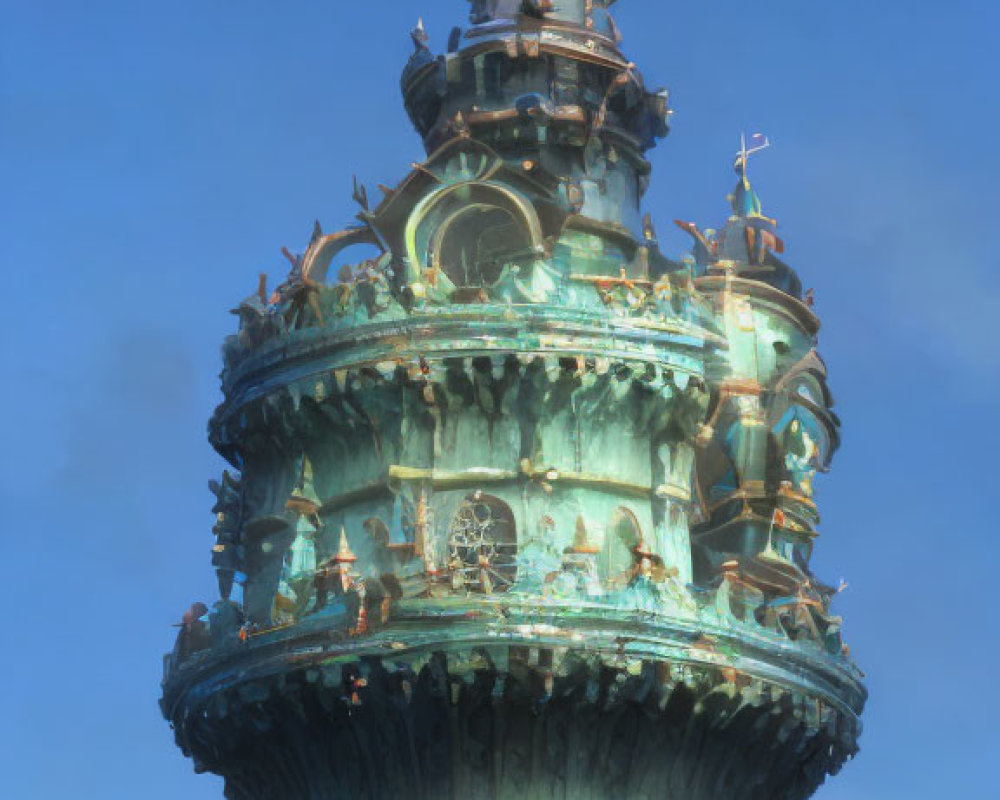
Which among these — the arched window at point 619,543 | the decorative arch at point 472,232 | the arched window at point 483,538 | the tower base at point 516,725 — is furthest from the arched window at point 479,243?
the tower base at point 516,725

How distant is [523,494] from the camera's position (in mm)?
46781

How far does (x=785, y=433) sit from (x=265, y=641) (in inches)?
438

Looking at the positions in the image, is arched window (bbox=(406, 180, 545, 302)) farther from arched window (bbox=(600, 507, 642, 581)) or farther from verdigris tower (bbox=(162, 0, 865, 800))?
arched window (bbox=(600, 507, 642, 581))

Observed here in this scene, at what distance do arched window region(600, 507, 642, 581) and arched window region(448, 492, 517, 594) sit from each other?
1757 millimetres

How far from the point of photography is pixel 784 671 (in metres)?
46.5

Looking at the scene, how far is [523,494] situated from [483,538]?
1.11 meters

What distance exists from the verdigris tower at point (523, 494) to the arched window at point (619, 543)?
5cm

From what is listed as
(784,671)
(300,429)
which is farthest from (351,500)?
(784,671)

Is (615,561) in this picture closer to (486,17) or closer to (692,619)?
(692,619)

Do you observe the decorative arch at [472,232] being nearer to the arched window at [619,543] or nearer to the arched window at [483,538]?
the arched window at [483,538]

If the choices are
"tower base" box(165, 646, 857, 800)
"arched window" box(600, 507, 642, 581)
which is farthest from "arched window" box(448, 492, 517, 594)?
"tower base" box(165, 646, 857, 800)

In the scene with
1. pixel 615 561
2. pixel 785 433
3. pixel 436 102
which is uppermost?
pixel 436 102

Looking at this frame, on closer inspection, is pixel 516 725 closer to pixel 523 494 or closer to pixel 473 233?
pixel 523 494

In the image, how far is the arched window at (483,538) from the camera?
45.7 metres
